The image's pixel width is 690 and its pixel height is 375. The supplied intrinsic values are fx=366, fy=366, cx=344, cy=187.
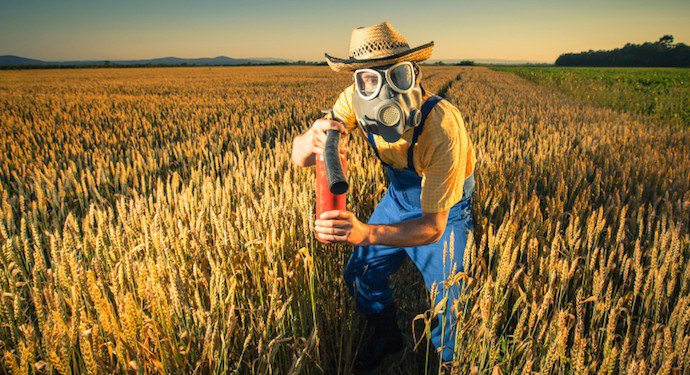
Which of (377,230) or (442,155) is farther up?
(442,155)

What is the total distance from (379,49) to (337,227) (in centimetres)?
68

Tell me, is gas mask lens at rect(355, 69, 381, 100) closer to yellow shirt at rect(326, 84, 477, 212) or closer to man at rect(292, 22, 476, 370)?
man at rect(292, 22, 476, 370)

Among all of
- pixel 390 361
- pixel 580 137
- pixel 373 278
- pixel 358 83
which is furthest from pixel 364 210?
pixel 580 137

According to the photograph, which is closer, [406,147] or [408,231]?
[408,231]

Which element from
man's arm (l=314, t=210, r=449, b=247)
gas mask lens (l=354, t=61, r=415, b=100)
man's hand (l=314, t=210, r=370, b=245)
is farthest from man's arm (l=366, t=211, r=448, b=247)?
gas mask lens (l=354, t=61, r=415, b=100)

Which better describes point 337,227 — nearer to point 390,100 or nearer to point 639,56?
point 390,100

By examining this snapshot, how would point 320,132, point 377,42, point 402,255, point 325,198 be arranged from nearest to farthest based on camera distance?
point 325,198, point 377,42, point 320,132, point 402,255

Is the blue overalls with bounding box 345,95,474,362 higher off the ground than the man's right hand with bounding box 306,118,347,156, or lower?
lower

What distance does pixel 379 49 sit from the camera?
1.36m

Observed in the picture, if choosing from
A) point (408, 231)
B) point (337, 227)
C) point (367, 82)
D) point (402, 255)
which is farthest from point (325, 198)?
point (402, 255)

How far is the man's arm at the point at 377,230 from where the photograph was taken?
1282 mm

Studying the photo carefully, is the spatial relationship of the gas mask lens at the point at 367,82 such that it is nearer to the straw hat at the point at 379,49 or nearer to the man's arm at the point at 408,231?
the straw hat at the point at 379,49

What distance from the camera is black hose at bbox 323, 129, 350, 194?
1.09m

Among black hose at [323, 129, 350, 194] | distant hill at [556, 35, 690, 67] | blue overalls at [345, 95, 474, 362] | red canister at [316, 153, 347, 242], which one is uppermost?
distant hill at [556, 35, 690, 67]
